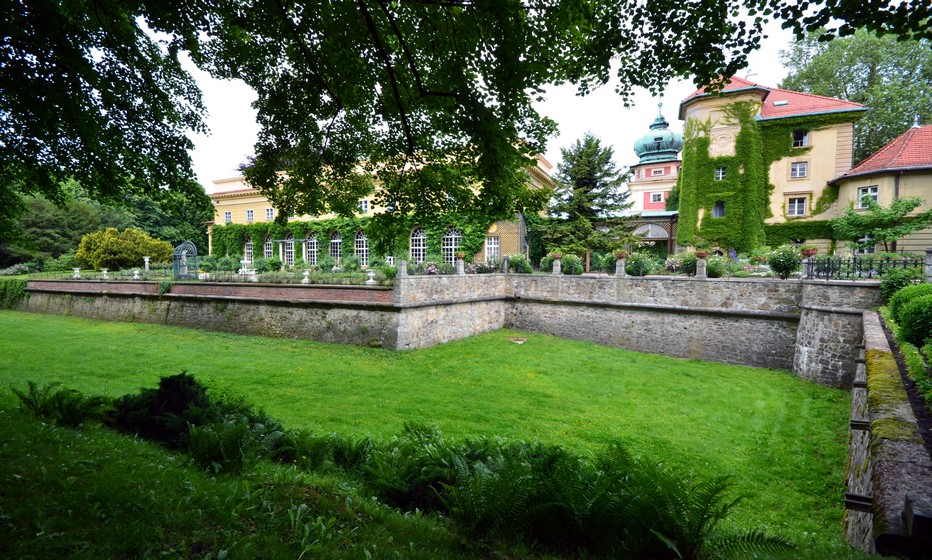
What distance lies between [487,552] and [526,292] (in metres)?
14.7

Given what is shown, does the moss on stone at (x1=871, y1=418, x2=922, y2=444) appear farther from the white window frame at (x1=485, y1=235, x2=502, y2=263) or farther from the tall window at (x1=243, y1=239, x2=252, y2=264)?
the tall window at (x1=243, y1=239, x2=252, y2=264)

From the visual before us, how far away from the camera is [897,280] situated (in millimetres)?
9141

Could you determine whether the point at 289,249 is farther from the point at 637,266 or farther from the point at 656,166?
the point at 656,166

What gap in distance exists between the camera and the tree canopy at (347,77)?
4117mm

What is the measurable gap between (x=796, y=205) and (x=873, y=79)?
12.1 meters

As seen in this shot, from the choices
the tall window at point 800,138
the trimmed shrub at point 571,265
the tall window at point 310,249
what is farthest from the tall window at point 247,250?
the tall window at point 800,138

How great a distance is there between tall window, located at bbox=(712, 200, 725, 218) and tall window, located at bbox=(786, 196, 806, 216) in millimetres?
3484

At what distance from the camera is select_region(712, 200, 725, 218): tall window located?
25969 millimetres

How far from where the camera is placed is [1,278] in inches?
938

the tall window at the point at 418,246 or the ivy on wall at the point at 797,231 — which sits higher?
the ivy on wall at the point at 797,231

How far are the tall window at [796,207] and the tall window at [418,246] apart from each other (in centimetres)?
2142

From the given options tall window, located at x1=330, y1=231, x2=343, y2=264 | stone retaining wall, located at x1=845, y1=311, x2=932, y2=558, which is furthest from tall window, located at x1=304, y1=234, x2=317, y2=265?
stone retaining wall, located at x1=845, y1=311, x2=932, y2=558

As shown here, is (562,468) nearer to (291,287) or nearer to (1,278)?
(291,287)

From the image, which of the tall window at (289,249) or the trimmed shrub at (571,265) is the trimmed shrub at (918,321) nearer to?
the trimmed shrub at (571,265)
